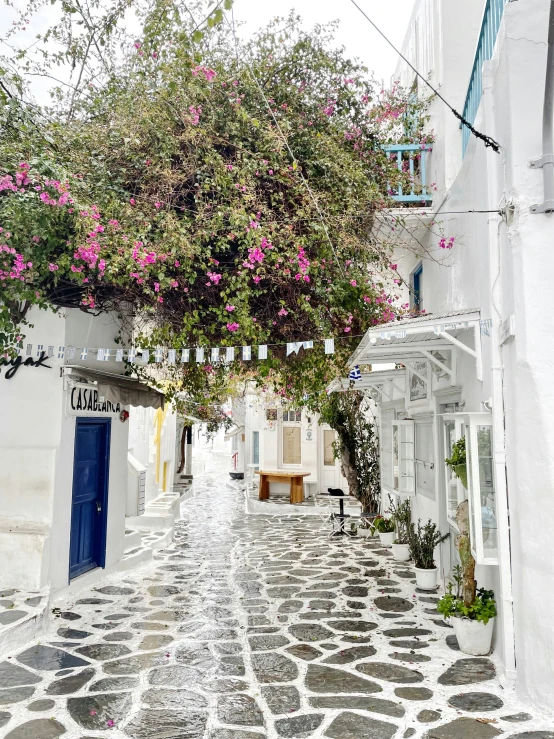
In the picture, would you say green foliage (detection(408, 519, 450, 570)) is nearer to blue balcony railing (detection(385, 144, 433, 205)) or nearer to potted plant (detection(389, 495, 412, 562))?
potted plant (detection(389, 495, 412, 562))

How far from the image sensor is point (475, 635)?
18.5ft

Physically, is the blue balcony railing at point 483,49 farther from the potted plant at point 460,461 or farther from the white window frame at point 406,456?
the white window frame at point 406,456

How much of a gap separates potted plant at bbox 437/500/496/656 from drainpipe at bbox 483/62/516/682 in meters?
0.34

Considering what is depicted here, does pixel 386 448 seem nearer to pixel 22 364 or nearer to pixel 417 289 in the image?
pixel 417 289

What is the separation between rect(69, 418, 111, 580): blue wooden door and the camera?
8344mm

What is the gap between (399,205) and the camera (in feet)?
28.3

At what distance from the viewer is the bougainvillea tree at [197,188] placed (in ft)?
21.5

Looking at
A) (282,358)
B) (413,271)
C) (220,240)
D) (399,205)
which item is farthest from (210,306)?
(413,271)

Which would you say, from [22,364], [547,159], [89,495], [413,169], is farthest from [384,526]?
[547,159]

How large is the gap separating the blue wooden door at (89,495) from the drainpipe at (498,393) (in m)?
5.89

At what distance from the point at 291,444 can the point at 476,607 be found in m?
14.8

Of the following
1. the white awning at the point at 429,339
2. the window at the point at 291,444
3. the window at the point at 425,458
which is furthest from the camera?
the window at the point at 291,444

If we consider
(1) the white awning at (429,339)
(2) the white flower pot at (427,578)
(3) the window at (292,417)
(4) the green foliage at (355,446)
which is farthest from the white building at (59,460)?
(3) the window at (292,417)

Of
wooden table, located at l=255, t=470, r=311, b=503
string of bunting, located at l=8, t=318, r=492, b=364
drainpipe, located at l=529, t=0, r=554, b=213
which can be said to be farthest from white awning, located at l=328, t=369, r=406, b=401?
drainpipe, located at l=529, t=0, r=554, b=213
